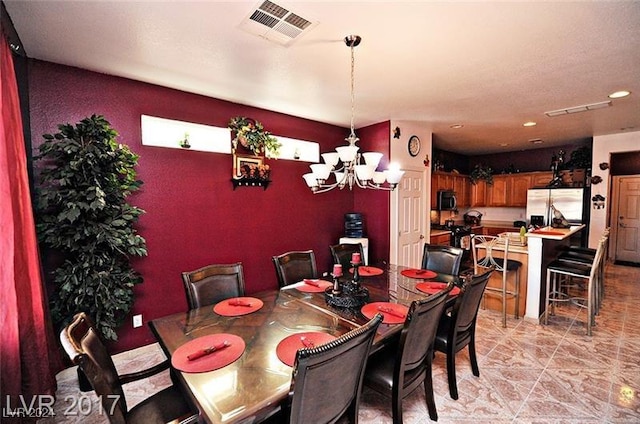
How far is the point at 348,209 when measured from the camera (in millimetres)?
4660

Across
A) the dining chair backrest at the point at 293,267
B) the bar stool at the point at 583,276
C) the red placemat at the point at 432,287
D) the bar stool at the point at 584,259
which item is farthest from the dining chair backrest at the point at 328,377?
the bar stool at the point at 584,259

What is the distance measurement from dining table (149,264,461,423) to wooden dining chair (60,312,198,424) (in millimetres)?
119

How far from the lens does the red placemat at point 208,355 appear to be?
1262mm

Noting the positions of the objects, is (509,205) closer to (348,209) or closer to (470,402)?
(348,209)

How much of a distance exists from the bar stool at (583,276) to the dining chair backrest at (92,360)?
13.2 ft

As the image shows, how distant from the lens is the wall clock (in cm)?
438

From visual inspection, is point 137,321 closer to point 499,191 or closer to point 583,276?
point 583,276

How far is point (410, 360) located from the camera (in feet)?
5.44

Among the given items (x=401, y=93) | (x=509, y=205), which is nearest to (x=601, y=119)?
(x=509, y=205)

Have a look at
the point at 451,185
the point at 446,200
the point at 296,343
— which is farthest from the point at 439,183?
the point at 296,343

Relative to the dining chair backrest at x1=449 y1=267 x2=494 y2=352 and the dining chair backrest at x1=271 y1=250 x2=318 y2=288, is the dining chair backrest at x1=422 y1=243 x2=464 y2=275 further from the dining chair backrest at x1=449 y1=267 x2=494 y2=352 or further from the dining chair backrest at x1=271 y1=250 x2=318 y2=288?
the dining chair backrest at x1=271 y1=250 x2=318 y2=288

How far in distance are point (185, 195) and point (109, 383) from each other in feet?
6.96

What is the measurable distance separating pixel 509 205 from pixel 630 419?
551cm

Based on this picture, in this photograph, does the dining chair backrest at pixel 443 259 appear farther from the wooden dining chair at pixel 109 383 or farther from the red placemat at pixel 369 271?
the wooden dining chair at pixel 109 383
